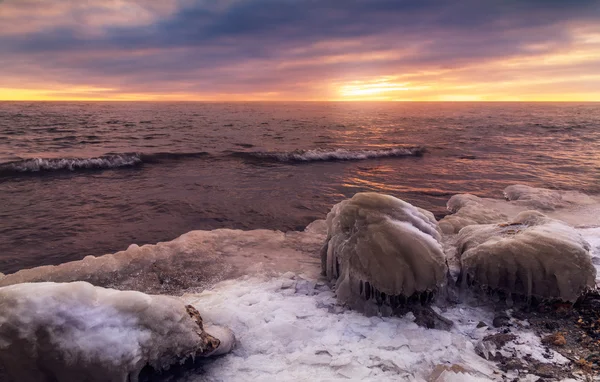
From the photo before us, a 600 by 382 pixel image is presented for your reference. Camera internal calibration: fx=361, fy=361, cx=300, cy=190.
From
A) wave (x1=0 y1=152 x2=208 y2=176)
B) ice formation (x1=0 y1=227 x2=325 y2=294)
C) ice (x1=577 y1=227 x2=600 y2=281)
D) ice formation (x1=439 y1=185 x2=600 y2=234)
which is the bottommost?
ice formation (x1=0 y1=227 x2=325 y2=294)

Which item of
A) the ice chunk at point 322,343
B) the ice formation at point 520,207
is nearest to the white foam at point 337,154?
the ice formation at point 520,207

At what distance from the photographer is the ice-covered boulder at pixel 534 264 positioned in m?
4.52

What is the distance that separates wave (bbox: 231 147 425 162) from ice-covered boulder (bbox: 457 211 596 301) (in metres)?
14.1

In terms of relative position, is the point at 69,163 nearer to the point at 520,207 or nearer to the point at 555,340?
the point at 520,207

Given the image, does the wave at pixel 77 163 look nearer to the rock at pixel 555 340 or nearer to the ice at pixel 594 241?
the ice at pixel 594 241

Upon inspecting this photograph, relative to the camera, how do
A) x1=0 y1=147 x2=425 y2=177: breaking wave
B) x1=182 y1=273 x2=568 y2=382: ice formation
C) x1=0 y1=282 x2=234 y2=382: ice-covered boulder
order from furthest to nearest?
1. x1=0 y1=147 x2=425 y2=177: breaking wave
2. x1=182 y1=273 x2=568 y2=382: ice formation
3. x1=0 y1=282 x2=234 y2=382: ice-covered boulder

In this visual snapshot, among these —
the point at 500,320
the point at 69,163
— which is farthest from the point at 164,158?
the point at 500,320

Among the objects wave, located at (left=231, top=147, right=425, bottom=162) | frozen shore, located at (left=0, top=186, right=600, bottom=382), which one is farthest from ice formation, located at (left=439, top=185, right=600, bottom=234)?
wave, located at (left=231, top=147, right=425, bottom=162)

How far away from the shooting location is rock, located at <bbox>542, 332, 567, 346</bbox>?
3.85 meters

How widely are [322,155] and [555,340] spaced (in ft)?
52.4

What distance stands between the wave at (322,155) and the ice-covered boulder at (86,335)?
1527 centimetres

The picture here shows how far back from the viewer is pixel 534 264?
181 inches

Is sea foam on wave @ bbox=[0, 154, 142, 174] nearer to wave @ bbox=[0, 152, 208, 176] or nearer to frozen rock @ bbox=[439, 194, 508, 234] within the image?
wave @ bbox=[0, 152, 208, 176]

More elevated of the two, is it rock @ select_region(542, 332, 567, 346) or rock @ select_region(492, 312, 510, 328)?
rock @ select_region(542, 332, 567, 346)
